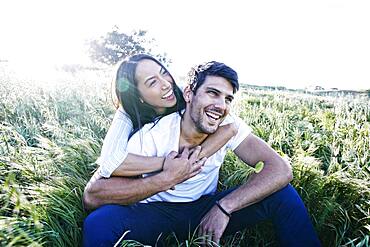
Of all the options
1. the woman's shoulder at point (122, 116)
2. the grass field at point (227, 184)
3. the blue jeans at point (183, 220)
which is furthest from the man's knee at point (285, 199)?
the woman's shoulder at point (122, 116)

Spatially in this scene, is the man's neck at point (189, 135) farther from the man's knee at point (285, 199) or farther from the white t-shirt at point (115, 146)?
the man's knee at point (285, 199)

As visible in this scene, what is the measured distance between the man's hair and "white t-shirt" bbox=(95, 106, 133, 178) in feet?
1.85

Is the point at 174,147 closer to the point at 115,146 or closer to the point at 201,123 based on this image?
the point at 201,123

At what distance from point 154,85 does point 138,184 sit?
84 cm

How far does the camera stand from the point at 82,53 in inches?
1192

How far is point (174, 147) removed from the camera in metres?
2.48

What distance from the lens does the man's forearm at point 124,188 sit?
2.29 m

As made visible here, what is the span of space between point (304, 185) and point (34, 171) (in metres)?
2.08

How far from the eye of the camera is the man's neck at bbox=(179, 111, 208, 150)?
2.48m

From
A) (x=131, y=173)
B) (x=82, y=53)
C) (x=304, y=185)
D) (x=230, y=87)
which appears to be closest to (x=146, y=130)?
(x=131, y=173)

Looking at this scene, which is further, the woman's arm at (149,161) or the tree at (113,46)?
the tree at (113,46)

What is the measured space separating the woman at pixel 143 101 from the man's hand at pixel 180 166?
0.07 meters

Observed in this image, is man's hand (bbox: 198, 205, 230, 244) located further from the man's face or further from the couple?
the man's face

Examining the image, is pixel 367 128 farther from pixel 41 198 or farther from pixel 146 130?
pixel 41 198
